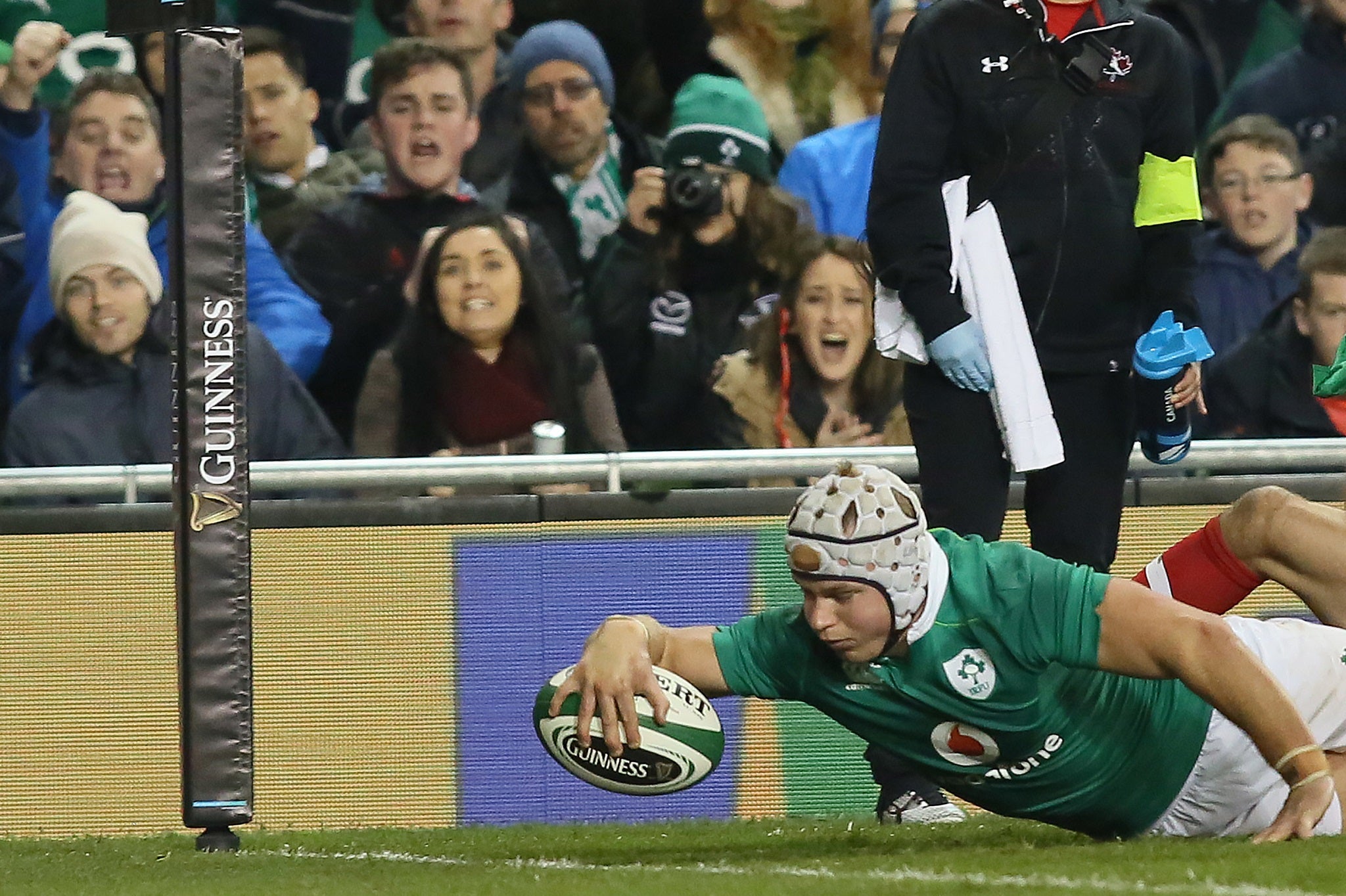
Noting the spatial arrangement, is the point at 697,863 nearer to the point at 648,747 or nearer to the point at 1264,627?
the point at 648,747

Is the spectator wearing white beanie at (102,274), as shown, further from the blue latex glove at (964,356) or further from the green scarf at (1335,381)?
the green scarf at (1335,381)

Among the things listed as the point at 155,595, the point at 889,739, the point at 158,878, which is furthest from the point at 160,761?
the point at 889,739

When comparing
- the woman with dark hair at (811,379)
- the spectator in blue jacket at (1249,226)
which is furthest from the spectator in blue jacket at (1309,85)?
the woman with dark hair at (811,379)

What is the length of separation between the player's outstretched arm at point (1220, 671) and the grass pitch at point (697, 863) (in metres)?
0.13

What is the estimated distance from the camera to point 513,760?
7.32m

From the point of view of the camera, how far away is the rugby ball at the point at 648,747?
486 cm

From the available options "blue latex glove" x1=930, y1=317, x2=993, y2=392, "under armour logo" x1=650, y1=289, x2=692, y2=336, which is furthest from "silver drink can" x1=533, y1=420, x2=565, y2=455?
"blue latex glove" x1=930, y1=317, x2=993, y2=392

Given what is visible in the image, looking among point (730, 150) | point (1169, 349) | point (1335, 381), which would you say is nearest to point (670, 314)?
point (730, 150)

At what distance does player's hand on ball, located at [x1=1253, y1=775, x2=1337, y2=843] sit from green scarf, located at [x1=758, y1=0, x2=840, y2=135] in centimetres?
407

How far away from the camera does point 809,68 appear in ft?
27.4

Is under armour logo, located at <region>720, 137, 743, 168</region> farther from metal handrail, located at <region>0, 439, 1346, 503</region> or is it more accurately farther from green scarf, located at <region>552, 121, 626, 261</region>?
metal handrail, located at <region>0, 439, 1346, 503</region>

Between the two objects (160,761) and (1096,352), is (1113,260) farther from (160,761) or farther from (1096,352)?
(160,761)

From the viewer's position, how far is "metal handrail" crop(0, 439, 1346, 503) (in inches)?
287

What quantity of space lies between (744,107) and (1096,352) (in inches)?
A: 98.3
